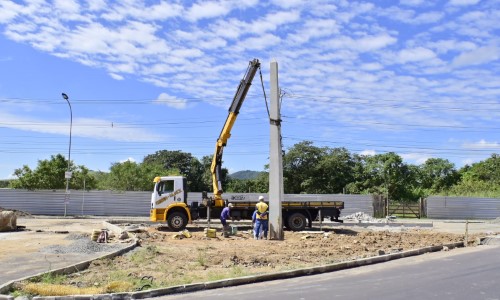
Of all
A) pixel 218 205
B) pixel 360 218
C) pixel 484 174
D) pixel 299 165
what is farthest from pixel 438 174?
pixel 218 205

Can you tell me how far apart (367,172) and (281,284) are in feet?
158

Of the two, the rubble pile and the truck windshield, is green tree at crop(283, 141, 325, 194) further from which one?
the truck windshield

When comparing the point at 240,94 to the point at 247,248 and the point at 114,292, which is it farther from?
the point at 114,292

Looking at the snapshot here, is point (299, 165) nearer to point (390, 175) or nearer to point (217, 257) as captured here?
point (390, 175)

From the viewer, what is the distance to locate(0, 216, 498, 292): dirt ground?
1043cm

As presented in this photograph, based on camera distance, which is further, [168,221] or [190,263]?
[168,221]

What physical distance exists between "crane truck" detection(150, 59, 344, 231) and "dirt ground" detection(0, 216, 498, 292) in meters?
2.89

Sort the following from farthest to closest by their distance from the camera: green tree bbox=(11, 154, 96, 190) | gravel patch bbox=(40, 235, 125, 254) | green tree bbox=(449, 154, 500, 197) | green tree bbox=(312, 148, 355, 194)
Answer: green tree bbox=(449, 154, 500, 197) < green tree bbox=(312, 148, 355, 194) < green tree bbox=(11, 154, 96, 190) < gravel patch bbox=(40, 235, 125, 254)

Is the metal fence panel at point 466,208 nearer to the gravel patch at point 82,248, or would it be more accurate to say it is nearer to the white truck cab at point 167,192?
the white truck cab at point 167,192

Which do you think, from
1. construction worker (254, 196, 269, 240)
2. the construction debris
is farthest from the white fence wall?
construction worker (254, 196, 269, 240)

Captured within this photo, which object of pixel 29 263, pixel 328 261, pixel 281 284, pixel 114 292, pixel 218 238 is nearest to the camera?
pixel 114 292

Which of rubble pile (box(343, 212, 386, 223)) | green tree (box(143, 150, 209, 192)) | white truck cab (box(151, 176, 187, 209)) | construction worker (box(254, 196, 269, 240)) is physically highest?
green tree (box(143, 150, 209, 192))

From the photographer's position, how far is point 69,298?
27.8 ft

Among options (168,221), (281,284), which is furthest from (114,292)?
(168,221)
